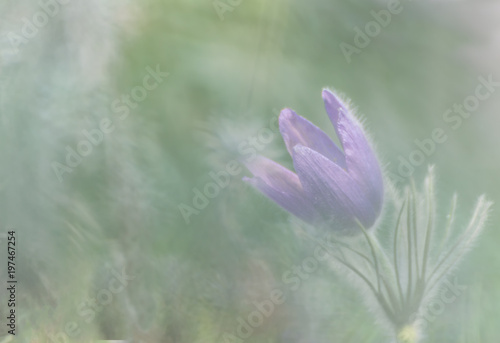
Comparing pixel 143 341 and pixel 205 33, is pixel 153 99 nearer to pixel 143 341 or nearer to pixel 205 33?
pixel 205 33

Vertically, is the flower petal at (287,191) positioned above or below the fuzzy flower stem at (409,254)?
above

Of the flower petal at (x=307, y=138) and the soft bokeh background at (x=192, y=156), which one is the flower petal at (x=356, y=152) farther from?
the soft bokeh background at (x=192, y=156)

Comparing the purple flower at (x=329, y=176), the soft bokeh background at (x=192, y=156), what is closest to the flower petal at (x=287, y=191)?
the purple flower at (x=329, y=176)

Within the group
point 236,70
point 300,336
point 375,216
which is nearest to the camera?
point 375,216

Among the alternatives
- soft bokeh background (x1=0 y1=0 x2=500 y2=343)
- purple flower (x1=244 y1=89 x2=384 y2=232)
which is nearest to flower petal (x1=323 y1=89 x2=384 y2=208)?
purple flower (x1=244 y1=89 x2=384 y2=232)

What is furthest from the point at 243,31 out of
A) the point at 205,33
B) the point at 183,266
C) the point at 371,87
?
the point at 183,266

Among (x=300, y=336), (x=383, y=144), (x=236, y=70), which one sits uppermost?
(x=236, y=70)

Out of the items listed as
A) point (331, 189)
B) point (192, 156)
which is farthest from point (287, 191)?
point (192, 156)
